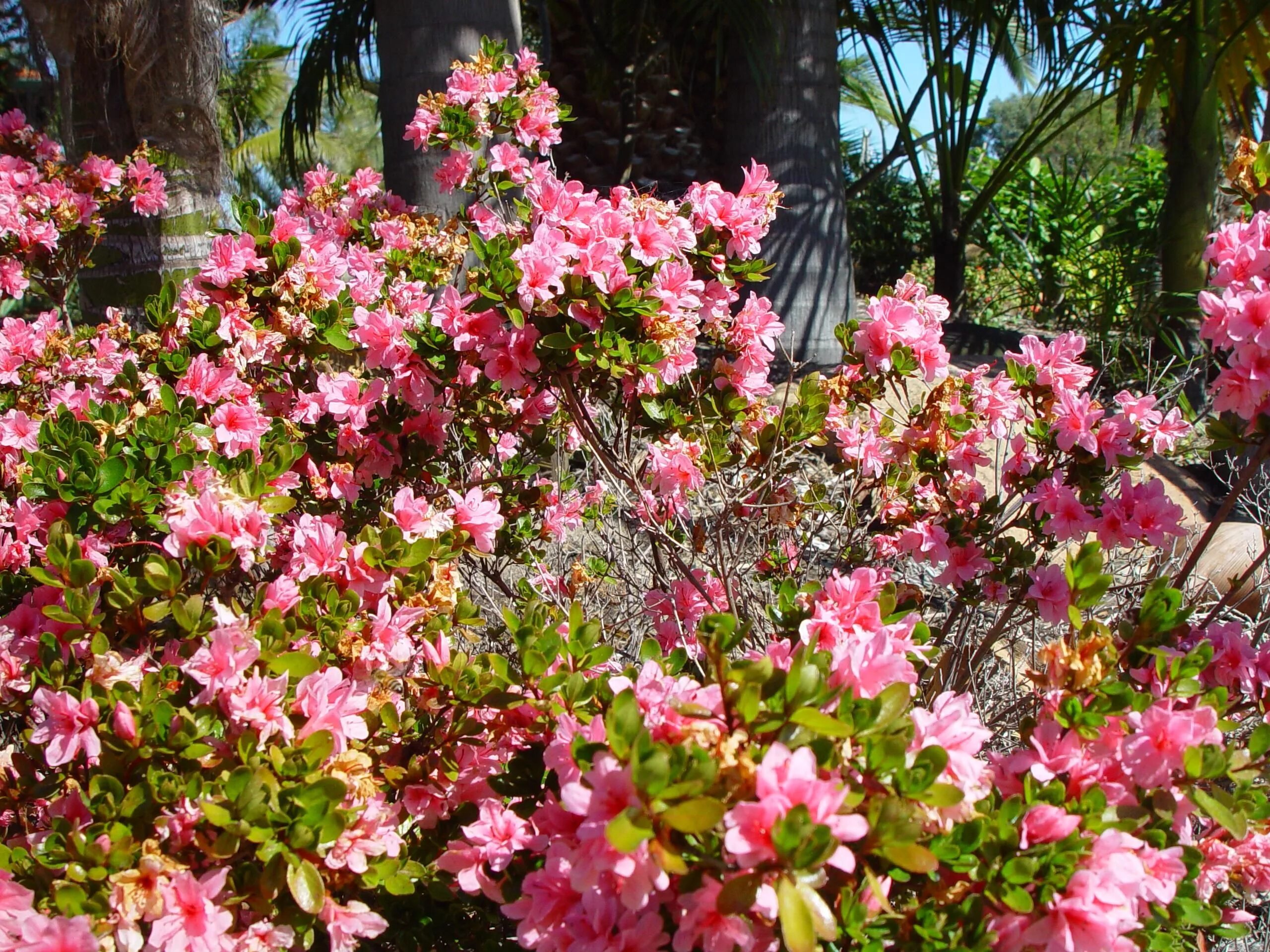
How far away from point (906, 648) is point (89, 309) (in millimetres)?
3743

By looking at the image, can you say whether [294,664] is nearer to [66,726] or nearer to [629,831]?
[66,726]

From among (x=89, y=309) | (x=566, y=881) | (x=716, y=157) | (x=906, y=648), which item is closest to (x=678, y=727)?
(x=566, y=881)

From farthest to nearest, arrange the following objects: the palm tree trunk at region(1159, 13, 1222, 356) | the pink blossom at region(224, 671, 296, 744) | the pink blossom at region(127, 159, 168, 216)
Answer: the palm tree trunk at region(1159, 13, 1222, 356), the pink blossom at region(127, 159, 168, 216), the pink blossom at region(224, 671, 296, 744)

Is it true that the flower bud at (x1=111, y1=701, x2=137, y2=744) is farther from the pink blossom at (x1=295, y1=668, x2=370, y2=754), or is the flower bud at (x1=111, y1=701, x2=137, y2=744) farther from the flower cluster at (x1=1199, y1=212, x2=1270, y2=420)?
the flower cluster at (x1=1199, y1=212, x2=1270, y2=420)

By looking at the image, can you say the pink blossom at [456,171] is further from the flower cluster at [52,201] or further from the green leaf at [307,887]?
the green leaf at [307,887]

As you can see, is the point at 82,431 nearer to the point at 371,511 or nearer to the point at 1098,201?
the point at 371,511

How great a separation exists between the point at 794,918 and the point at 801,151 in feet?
16.2

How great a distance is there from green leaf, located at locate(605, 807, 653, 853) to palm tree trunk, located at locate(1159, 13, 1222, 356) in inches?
213

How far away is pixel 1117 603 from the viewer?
272cm

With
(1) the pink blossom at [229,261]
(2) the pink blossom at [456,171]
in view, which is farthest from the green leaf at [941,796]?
(2) the pink blossom at [456,171]

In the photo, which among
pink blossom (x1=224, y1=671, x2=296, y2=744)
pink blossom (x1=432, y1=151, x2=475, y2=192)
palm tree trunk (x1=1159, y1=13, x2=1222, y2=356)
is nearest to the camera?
pink blossom (x1=224, y1=671, x2=296, y2=744)

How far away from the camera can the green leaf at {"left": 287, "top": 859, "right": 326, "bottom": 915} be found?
41.6 inches

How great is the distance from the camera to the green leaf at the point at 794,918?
31.4 inches

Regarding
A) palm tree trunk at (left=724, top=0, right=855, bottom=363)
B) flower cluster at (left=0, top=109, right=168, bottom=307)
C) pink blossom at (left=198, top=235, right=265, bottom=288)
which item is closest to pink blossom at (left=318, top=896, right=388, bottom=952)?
pink blossom at (left=198, top=235, right=265, bottom=288)
